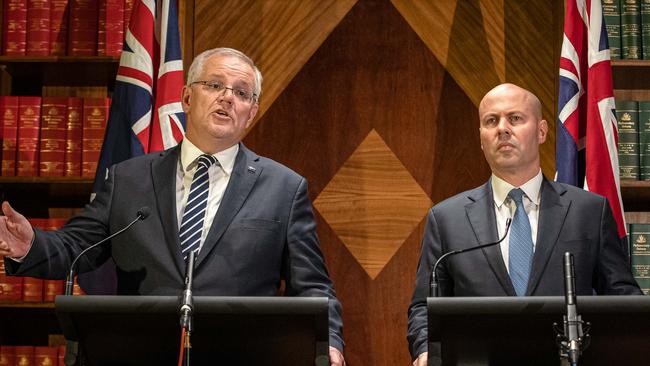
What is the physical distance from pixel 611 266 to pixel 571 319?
41.6 inches

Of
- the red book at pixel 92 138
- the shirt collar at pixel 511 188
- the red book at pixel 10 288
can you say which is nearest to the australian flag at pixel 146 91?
the red book at pixel 92 138

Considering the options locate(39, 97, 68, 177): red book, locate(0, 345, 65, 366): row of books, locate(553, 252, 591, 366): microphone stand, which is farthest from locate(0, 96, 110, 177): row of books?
locate(553, 252, 591, 366): microphone stand

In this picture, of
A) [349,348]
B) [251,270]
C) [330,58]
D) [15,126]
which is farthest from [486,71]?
[15,126]

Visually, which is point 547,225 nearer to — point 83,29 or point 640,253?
point 640,253

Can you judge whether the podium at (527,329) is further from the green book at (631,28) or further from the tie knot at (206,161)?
the green book at (631,28)

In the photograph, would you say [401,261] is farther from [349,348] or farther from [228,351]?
[228,351]

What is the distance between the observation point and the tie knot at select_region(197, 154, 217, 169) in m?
3.01

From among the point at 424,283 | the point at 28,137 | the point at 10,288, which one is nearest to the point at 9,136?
the point at 28,137

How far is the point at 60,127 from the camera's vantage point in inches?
159

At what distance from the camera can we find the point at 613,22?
4016 millimetres

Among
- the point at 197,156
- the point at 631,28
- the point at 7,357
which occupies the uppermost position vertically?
the point at 631,28

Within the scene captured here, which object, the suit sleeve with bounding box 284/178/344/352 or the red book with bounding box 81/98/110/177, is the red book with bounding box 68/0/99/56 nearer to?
the red book with bounding box 81/98/110/177

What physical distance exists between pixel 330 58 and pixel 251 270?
1684mm

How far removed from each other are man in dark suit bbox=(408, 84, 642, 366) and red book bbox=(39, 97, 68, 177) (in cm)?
183
